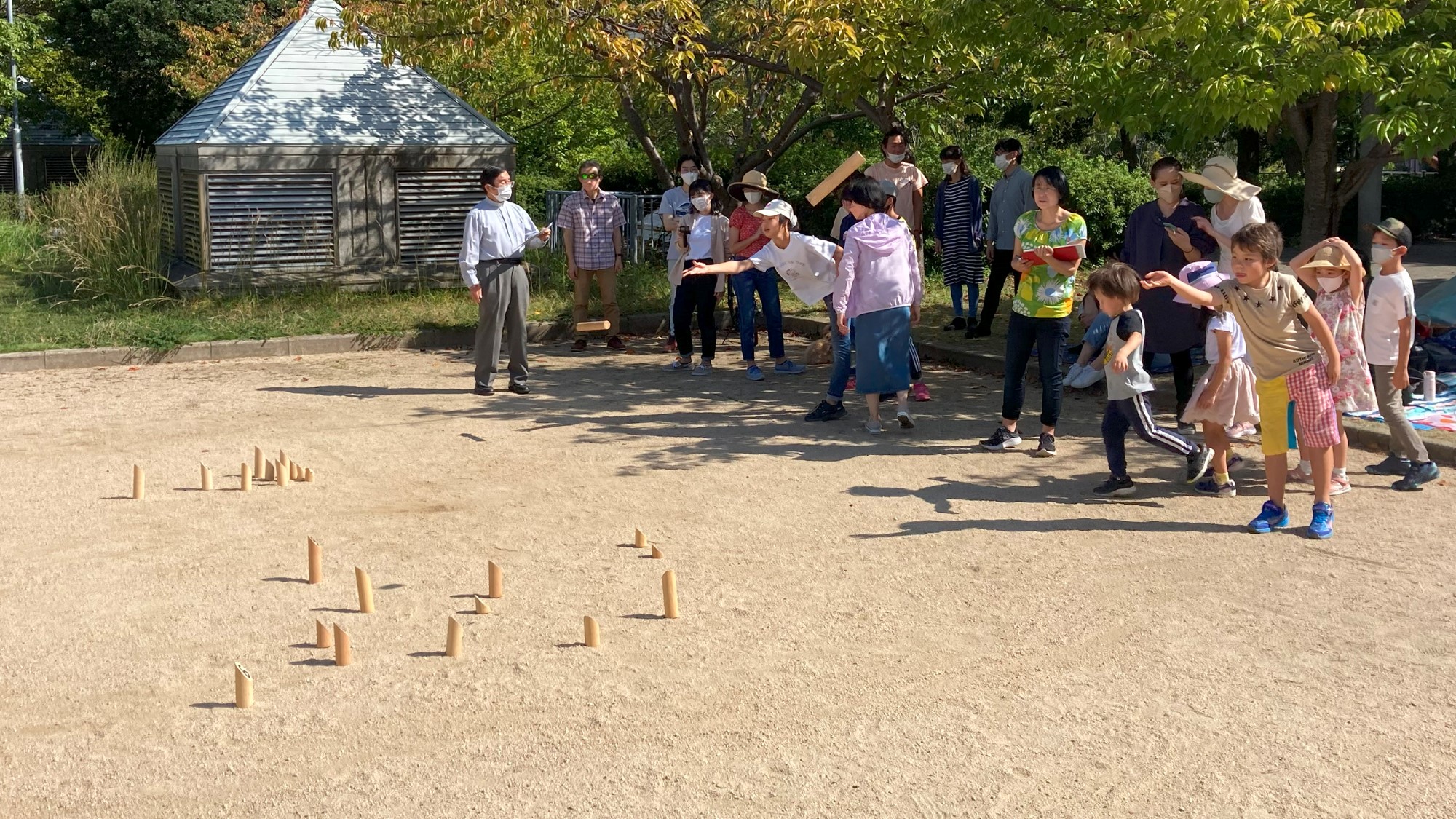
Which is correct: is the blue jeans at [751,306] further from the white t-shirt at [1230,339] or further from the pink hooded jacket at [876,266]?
the white t-shirt at [1230,339]

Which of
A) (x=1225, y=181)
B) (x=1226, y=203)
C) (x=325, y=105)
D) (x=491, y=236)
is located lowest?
(x=491, y=236)

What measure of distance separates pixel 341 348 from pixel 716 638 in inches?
379

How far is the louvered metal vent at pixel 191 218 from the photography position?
16.4 m

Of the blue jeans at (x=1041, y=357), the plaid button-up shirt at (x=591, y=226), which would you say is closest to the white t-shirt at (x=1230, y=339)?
the blue jeans at (x=1041, y=357)

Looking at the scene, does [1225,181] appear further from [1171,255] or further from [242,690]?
[242,690]

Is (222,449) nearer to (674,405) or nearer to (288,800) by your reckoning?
(674,405)

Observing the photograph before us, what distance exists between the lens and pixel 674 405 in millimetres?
11156

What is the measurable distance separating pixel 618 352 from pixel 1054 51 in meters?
5.01

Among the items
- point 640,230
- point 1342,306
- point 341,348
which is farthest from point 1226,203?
point 640,230

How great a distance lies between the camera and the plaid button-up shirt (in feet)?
46.0

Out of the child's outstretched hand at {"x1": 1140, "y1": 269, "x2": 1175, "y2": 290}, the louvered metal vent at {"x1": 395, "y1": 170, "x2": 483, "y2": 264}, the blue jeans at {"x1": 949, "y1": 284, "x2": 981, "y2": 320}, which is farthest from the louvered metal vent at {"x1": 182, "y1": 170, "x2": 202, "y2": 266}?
the child's outstretched hand at {"x1": 1140, "y1": 269, "x2": 1175, "y2": 290}

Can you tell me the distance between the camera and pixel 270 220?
54.6 feet

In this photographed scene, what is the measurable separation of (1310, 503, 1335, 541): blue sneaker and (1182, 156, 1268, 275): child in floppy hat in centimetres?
251

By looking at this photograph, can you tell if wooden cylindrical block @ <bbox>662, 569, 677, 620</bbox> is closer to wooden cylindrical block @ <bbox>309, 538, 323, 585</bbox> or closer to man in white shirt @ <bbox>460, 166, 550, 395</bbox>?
wooden cylindrical block @ <bbox>309, 538, 323, 585</bbox>
